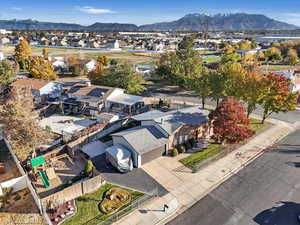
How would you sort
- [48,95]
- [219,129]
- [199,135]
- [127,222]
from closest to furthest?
[127,222] → [219,129] → [199,135] → [48,95]

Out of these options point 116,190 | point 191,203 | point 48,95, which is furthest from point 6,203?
point 48,95

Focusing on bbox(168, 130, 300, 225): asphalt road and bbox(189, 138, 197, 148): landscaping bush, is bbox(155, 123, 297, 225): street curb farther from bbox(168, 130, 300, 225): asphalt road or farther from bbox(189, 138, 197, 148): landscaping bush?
bbox(189, 138, 197, 148): landscaping bush

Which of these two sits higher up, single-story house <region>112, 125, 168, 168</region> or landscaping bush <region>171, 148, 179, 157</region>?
single-story house <region>112, 125, 168, 168</region>

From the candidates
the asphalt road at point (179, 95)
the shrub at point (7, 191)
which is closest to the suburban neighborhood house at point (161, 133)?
the shrub at point (7, 191)

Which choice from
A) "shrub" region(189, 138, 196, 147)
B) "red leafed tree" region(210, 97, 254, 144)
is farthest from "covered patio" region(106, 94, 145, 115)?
"red leafed tree" region(210, 97, 254, 144)

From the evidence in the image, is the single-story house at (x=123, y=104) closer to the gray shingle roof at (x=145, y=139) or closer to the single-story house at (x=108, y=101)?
the single-story house at (x=108, y=101)

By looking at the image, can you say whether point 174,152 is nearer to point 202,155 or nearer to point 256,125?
point 202,155

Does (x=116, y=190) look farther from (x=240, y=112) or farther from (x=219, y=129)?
(x=240, y=112)
